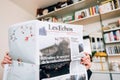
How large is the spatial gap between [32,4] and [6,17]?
60cm

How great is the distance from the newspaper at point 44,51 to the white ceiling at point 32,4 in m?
1.62

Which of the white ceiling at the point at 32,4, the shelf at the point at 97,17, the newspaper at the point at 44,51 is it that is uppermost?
the white ceiling at the point at 32,4

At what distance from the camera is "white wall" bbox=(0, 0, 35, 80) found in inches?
73.3

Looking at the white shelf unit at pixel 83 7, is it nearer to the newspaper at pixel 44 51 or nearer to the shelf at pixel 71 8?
the shelf at pixel 71 8

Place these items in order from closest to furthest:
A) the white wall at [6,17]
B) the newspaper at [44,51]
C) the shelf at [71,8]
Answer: the newspaper at [44,51] → the white wall at [6,17] → the shelf at [71,8]

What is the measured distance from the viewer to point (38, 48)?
63cm

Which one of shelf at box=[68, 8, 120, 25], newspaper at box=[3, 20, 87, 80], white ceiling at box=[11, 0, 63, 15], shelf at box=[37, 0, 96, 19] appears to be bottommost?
newspaper at box=[3, 20, 87, 80]

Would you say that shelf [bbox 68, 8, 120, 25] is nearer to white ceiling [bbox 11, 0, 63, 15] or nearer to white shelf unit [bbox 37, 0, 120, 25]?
white shelf unit [bbox 37, 0, 120, 25]

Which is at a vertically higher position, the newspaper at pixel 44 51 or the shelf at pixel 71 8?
the shelf at pixel 71 8

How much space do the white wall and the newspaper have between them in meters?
1.18

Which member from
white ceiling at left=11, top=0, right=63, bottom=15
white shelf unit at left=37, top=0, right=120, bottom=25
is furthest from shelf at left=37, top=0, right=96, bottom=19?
white ceiling at left=11, top=0, right=63, bottom=15

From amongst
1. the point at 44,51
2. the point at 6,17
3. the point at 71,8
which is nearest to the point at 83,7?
the point at 71,8

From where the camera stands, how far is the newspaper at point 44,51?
2.10 feet

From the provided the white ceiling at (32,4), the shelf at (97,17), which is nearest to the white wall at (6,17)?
the white ceiling at (32,4)
